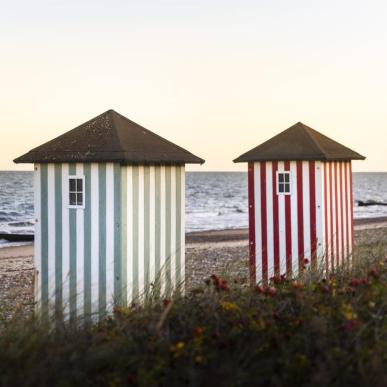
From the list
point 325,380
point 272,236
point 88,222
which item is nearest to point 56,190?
point 88,222

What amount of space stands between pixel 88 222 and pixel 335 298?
400cm

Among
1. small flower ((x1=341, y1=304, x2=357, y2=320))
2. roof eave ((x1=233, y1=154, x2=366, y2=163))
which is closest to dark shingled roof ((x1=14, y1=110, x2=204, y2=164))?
roof eave ((x1=233, y1=154, x2=366, y2=163))

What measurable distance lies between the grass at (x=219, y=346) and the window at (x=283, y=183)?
527cm

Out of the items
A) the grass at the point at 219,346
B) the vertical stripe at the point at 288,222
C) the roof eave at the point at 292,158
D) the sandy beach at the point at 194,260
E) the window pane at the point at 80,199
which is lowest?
the sandy beach at the point at 194,260

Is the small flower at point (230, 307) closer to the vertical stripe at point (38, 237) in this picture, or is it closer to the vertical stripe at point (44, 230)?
the vertical stripe at point (44, 230)

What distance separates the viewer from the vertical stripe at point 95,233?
311 inches

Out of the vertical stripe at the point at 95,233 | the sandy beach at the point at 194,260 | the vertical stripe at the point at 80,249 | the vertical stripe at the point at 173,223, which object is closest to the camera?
the vertical stripe at the point at 95,233

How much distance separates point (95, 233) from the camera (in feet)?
26.1

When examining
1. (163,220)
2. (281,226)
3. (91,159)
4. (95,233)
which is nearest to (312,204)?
(281,226)

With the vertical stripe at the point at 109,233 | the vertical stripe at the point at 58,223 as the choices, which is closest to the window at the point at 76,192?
the vertical stripe at the point at 58,223

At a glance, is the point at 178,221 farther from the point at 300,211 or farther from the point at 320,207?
the point at 320,207

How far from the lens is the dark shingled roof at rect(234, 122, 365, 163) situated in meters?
9.92

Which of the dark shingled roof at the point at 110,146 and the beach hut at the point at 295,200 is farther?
the beach hut at the point at 295,200

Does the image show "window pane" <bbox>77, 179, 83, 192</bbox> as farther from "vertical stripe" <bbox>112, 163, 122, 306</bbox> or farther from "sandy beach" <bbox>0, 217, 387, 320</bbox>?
"sandy beach" <bbox>0, 217, 387, 320</bbox>
